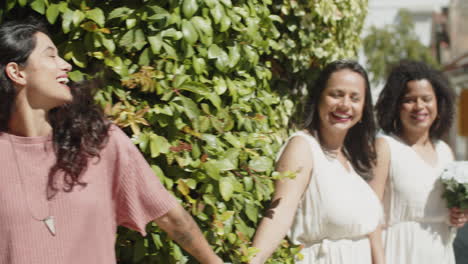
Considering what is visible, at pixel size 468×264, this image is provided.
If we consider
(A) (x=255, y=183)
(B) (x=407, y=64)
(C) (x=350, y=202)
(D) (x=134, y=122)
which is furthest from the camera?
(B) (x=407, y=64)

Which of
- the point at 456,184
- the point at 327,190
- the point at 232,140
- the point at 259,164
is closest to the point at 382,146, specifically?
the point at 456,184

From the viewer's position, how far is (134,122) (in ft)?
6.36

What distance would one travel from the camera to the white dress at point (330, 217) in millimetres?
2514

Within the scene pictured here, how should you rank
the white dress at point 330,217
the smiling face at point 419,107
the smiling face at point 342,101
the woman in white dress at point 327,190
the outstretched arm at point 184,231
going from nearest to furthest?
the outstretched arm at point 184,231
the woman in white dress at point 327,190
the white dress at point 330,217
the smiling face at point 342,101
the smiling face at point 419,107

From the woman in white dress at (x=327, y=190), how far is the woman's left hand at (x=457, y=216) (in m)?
0.62

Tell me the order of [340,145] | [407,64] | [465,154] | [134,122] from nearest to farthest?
1. [134,122]
2. [340,145]
3. [407,64]
4. [465,154]

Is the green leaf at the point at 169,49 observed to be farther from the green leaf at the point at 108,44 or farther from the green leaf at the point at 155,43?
the green leaf at the point at 108,44

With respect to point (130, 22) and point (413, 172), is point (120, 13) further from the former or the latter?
point (413, 172)

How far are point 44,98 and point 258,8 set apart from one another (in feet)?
3.60

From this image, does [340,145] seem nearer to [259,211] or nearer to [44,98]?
[259,211]

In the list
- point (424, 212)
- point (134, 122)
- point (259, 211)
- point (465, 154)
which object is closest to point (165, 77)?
point (134, 122)

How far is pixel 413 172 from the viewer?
307 cm

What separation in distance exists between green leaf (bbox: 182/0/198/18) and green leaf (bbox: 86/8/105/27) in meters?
0.30

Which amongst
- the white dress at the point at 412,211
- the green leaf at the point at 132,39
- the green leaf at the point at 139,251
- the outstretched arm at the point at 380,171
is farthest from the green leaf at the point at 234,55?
the white dress at the point at 412,211
